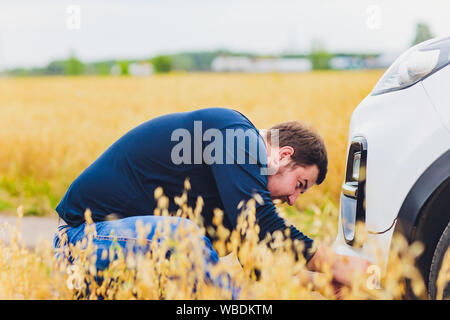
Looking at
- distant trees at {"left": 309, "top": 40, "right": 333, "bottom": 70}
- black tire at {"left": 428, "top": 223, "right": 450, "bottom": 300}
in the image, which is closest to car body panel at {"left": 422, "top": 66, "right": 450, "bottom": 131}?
black tire at {"left": 428, "top": 223, "right": 450, "bottom": 300}

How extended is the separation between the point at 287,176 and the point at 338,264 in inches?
19.8

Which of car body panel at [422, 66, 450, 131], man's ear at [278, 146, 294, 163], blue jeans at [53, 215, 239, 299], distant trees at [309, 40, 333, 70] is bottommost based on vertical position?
blue jeans at [53, 215, 239, 299]

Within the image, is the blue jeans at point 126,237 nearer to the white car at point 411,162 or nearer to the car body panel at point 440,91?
the white car at point 411,162

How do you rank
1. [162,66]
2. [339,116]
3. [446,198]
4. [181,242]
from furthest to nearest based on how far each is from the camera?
[162,66], [339,116], [446,198], [181,242]

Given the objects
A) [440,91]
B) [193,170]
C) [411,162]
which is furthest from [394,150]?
[193,170]

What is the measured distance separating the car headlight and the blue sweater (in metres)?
0.69

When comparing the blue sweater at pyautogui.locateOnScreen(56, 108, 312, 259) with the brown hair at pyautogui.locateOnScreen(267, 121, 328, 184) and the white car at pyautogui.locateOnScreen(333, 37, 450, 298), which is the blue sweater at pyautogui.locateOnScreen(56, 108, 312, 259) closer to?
the brown hair at pyautogui.locateOnScreen(267, 121, 328, 184)

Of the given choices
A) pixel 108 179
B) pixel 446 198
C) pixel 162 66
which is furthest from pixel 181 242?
pixel 162 66

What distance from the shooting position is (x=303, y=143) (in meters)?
2.72

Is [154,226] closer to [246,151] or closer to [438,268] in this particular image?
[246,151]

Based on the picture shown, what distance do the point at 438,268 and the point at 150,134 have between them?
4.73 feet

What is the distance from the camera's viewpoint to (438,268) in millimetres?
2355

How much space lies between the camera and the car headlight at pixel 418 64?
251 centimetres

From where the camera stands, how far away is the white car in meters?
2.37
